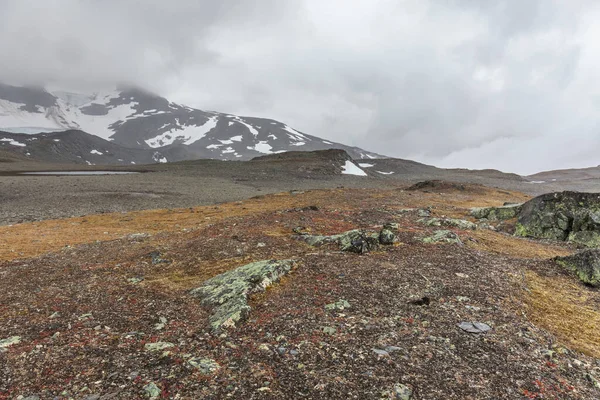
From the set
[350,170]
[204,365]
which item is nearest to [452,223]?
[204,365]

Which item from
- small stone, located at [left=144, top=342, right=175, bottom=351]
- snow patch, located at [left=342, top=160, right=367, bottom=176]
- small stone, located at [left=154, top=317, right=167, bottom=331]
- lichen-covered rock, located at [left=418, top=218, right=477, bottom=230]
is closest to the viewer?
small stone, located at [left=144, top=342, right=175, bottom=351]

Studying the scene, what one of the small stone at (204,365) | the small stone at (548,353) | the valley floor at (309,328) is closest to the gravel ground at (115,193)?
the valley floor at (309,328)

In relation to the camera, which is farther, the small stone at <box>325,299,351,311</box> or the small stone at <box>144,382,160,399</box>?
the small stone at <box>325,299,351,311</box>

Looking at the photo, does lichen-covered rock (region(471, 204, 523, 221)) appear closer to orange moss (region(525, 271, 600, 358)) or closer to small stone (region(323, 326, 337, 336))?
orange moss (region(525, 271, 600, 358))

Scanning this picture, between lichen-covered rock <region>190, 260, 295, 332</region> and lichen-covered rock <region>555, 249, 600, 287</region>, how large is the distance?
12587mm

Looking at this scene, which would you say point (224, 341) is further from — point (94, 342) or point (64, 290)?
point (64, 290)

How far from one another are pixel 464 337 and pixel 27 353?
1132 centimetres

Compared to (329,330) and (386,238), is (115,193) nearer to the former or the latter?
(386,238)

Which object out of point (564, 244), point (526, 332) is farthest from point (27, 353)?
point (564, 244)

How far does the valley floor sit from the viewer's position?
712 centimetres

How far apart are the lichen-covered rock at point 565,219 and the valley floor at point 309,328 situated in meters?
7.87

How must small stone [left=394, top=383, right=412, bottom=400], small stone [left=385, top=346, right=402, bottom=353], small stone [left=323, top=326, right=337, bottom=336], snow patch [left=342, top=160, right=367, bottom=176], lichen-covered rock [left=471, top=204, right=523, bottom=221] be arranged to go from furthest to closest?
snow patch [left=342, top=160, right=367, bottom=176], lichen-covered rock [left=471, top=204, right=523, bottom=221], small stone [left=323, top=326, right=337, bottom=336], small stone [left=385, top=346, right=402, bottom=353], small stone [left=394, top=383, right=412, bottom=400]

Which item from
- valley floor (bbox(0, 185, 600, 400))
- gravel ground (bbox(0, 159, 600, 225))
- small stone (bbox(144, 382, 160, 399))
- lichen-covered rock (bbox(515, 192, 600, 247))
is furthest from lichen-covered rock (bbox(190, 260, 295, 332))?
gravel ground (bbox(0, 159, 600, 225))

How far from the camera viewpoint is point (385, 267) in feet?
46.7
